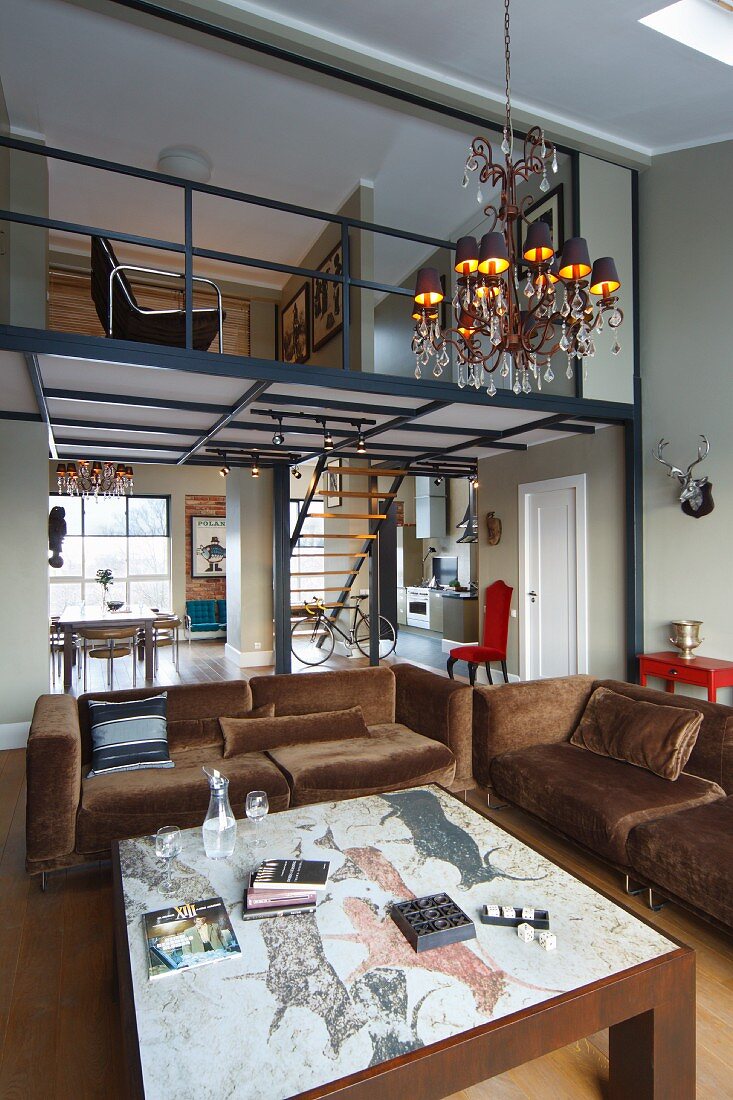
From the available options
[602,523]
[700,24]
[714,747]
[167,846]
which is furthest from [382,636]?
[167,846]

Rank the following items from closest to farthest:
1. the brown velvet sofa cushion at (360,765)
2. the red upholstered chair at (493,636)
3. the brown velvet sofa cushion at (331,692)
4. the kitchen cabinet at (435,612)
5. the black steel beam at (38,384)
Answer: the brown velvet sofa cushion at (360,765), the black steel beam at (38,384), the brown velvet sofa cushion at (331,692), the red upholstered chair at (493,636), the kitchen cabinet at (435,612)

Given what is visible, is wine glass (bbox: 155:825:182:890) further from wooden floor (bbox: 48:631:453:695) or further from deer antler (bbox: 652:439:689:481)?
wooden floor (bbox: 48:631:453:695)

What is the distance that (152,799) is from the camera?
3.07 meters

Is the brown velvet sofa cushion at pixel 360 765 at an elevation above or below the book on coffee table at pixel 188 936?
below

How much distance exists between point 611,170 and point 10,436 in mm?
5259

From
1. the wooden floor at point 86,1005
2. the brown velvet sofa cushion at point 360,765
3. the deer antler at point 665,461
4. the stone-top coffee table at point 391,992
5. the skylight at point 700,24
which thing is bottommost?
the wooden floor at point 86,1005

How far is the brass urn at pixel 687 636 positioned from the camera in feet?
15.8

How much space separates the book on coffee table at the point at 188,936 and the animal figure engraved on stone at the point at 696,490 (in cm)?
429

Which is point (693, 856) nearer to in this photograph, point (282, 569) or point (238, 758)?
point (238, 758)

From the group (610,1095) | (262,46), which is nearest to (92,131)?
(262,46)

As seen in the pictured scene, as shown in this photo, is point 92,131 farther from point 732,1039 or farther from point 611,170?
point 732,1039

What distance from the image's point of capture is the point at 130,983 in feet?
5.49

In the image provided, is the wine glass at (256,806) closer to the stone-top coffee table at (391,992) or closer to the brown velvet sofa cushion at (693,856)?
the stone-top coffee table at (391,992)

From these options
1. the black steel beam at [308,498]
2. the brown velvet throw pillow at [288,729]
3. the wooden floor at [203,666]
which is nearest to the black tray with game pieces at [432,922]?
the brown velvet throw pillow at [288,729]
